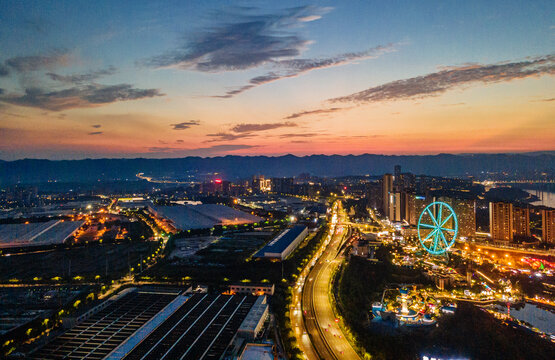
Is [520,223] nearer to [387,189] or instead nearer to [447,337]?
[387,189]

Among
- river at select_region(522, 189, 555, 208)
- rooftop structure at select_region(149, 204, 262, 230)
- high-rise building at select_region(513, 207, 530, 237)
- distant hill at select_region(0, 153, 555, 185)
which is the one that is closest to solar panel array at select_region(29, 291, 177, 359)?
rooftop structure at select_region(149, 204, 262, 230)

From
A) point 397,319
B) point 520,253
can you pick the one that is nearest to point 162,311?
point 397,319

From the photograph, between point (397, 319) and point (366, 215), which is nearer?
point (397, 319)

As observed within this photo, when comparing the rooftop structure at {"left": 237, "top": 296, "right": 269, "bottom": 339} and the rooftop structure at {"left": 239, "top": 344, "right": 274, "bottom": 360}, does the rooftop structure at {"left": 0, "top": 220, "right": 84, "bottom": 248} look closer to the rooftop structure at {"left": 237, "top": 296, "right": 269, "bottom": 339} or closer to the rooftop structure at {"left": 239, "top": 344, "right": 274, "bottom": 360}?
the rooftop structure at {"left": 237, "top": 296, "right": 269, "bottom": 339}

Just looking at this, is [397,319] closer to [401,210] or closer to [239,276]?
[239,276]

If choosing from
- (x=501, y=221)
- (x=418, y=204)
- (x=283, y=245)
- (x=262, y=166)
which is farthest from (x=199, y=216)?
(x=262, y=166)

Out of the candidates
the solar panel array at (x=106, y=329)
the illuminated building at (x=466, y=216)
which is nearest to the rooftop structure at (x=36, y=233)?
the solar panel array at (x=106, y=329)

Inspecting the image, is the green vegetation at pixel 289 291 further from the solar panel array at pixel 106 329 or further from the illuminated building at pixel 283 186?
the illuminated building at pixel 283 186
